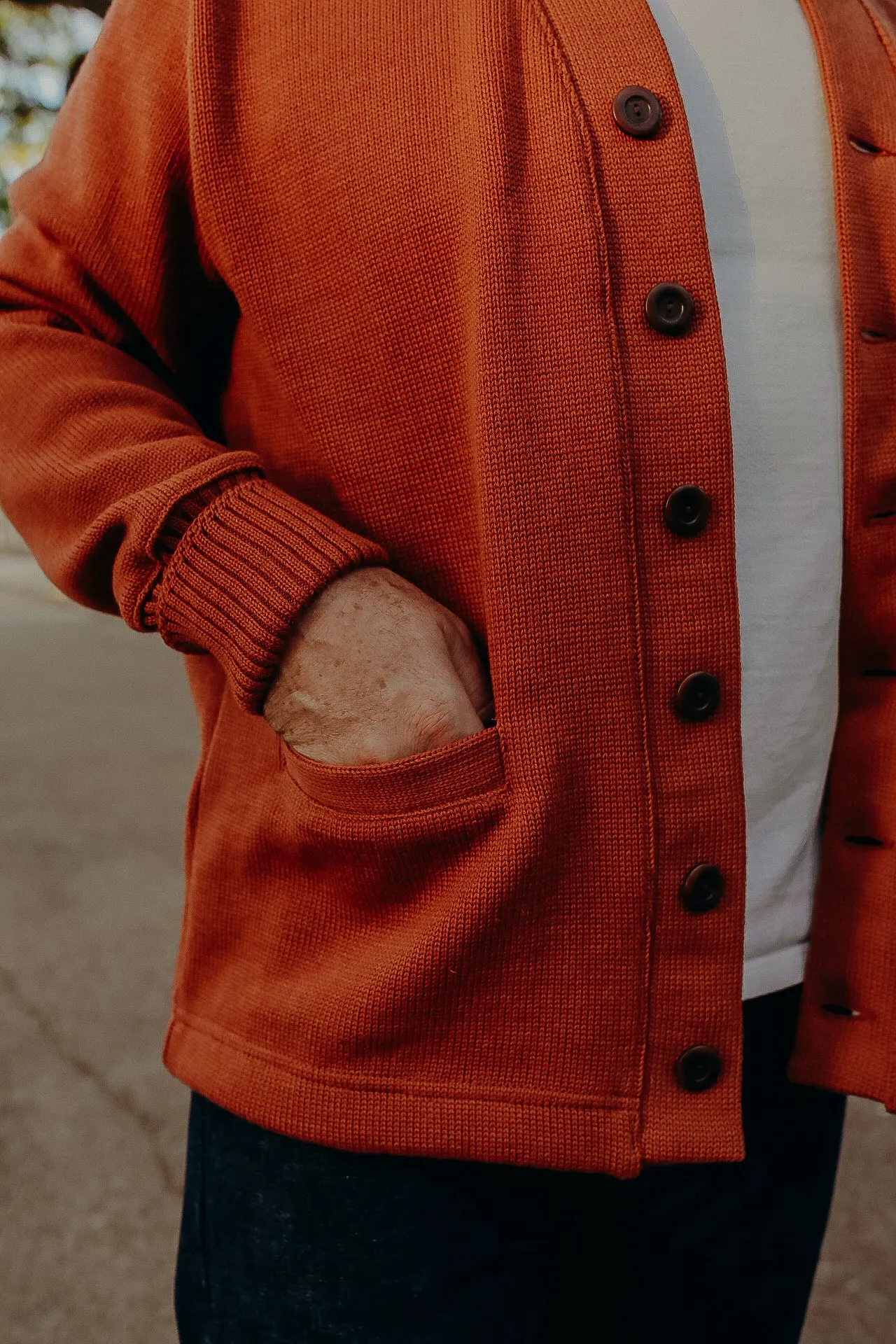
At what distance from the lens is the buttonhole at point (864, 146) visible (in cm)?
82

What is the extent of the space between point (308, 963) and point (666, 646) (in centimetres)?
32

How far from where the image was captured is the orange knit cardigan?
0.72 meters

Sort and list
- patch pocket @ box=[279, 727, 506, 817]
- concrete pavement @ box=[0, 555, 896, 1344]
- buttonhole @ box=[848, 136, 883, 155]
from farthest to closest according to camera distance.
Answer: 1. concrete pavement @ box=[0, 555, 896, 1344]
2. buttonhole @ box=[848, 136, 883, 155]
3. patch pocket @ box=[279, 727, 506, 817]

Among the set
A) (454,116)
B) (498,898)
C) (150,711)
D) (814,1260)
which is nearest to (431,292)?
(454,116)

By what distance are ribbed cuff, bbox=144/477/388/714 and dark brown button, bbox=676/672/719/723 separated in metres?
0.21

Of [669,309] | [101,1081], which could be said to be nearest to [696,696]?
[669,309]

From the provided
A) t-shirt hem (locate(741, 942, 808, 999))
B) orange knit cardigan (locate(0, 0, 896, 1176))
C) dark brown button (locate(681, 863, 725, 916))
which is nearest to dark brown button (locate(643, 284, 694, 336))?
orange knit cardigan (locate(0, 0, 896, 1176))

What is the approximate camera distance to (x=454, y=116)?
738 mm

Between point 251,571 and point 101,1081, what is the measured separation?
1886 millimetres

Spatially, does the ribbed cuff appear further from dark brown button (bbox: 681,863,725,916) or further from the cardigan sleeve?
dark brown button (bbox: 681,863,725,916)

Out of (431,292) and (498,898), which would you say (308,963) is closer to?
(498,898)

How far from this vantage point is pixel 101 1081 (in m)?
2.29

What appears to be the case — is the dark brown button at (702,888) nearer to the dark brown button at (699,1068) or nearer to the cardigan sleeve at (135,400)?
the dark brown button at (699,1068)

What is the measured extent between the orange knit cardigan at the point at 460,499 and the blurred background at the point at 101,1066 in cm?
16
